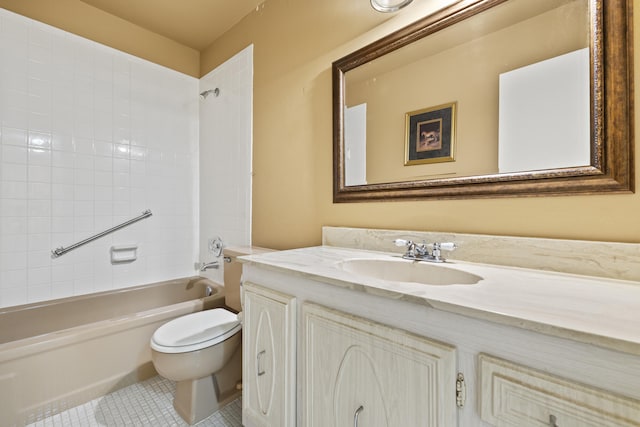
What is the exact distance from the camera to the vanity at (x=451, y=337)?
0.47m

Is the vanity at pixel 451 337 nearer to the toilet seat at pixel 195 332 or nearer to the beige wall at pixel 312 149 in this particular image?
the beige wall at pixel 312 149

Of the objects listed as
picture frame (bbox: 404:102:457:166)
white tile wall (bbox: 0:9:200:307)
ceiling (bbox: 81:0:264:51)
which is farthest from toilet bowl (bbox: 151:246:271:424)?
ceiling (bbox: 81:0:264:51)

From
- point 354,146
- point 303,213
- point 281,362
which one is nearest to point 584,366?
point 281,362

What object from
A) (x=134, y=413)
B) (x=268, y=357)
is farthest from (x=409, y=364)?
(x=134, y=413)

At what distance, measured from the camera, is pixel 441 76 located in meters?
1.15

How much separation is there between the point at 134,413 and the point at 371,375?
4.70 feet

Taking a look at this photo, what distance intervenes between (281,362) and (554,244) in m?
0.98

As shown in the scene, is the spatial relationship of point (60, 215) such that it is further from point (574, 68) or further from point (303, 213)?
point (574, 68)

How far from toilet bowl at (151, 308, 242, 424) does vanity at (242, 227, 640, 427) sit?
33 cm

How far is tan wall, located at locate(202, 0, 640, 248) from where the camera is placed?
88cm

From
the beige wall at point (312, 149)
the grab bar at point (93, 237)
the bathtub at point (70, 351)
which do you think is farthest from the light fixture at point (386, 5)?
the grab bar at point (93, 237)

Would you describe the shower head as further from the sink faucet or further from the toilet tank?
the sink faucet

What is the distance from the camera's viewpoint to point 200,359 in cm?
132

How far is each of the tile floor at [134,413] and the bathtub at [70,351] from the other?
0.19 feet
